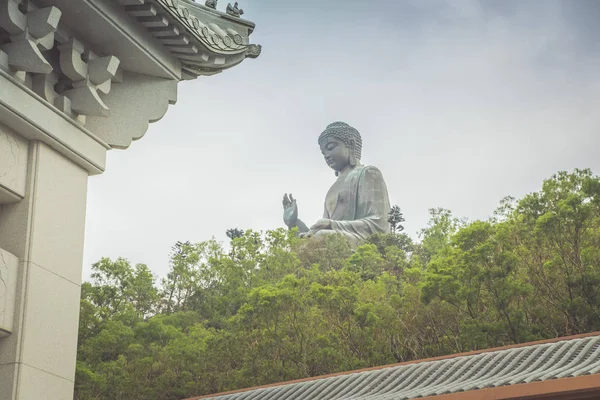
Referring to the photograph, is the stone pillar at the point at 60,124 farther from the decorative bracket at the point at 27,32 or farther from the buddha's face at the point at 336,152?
the buddha's face at the point at 336,152

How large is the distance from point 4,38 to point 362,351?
36.5 ft

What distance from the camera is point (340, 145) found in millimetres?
32031

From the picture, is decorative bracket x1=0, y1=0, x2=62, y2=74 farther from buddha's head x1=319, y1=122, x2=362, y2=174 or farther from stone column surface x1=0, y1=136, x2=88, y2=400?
buddha's head x1=319, y1=122, x2=362, y2=174

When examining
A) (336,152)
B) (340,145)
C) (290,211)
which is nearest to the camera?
(290,211)

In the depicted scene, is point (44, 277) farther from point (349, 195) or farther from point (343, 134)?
point (343, 134)

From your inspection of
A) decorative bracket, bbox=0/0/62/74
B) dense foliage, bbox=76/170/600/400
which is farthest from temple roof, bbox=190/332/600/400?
dense foliage, bbox=76/170/600/400

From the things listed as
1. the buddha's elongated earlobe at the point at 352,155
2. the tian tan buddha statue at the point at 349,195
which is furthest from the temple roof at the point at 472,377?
the buddha's elongated earlobe at the point at 352,155

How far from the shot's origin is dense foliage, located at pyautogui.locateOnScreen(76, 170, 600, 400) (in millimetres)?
14797

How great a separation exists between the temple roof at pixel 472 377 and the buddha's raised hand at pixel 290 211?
66.2 ft

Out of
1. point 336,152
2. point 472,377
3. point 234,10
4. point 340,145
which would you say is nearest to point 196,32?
point 234,10

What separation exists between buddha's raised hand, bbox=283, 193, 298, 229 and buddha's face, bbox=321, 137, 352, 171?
2.51 m

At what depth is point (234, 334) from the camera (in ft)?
54.7

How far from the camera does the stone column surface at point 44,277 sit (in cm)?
609

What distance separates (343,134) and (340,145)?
41cm
